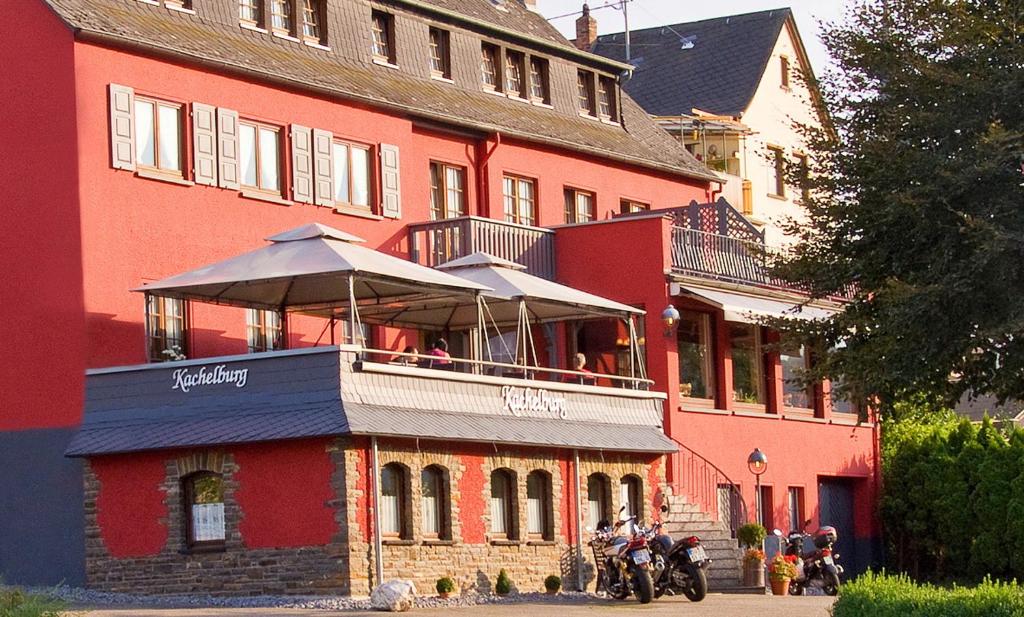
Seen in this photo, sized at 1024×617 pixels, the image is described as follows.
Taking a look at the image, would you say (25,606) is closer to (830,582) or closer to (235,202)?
(235,202)

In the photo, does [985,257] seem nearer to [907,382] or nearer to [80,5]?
[907,382]

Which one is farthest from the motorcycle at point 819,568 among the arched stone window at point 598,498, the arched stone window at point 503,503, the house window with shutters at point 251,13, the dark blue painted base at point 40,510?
the house window with shutters at point 251,13

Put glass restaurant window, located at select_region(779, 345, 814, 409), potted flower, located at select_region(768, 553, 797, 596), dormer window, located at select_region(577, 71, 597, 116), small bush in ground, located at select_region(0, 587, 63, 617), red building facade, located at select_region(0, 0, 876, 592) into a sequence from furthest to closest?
dormer window, located at select_region(577, 71, 597, 116)
glass restaurant window, located at select_region(779, 345, 814, 409)
potted flower, located at select_region(768, 553, 797, 596)
red building facade, located at select_region(0, 0, 876, 592)
small bush in ground, located at select_region(0, 587, 63, 617)

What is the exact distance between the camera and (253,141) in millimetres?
33750

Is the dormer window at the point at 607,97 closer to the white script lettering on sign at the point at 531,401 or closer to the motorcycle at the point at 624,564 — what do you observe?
the white script lettering on sign at the point at 531,401

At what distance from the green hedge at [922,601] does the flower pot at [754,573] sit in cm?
1245

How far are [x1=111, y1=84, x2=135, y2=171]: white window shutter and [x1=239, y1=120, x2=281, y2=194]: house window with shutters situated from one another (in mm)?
2567

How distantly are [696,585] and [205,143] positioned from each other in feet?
32.5

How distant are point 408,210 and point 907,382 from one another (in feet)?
39.4

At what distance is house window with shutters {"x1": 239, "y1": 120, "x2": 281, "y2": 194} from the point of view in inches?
1318

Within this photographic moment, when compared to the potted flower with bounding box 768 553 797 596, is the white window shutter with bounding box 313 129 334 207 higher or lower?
higher

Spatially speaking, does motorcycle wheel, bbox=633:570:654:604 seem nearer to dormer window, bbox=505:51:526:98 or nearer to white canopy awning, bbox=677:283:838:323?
white canopy awning, bbox=677:283:838:323

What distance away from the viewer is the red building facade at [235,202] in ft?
96.5

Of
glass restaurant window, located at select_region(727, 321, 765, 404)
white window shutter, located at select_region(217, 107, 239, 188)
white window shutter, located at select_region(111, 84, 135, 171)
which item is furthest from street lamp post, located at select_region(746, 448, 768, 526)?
white window shutter, located at select_region(111, 84, 135, 171)
